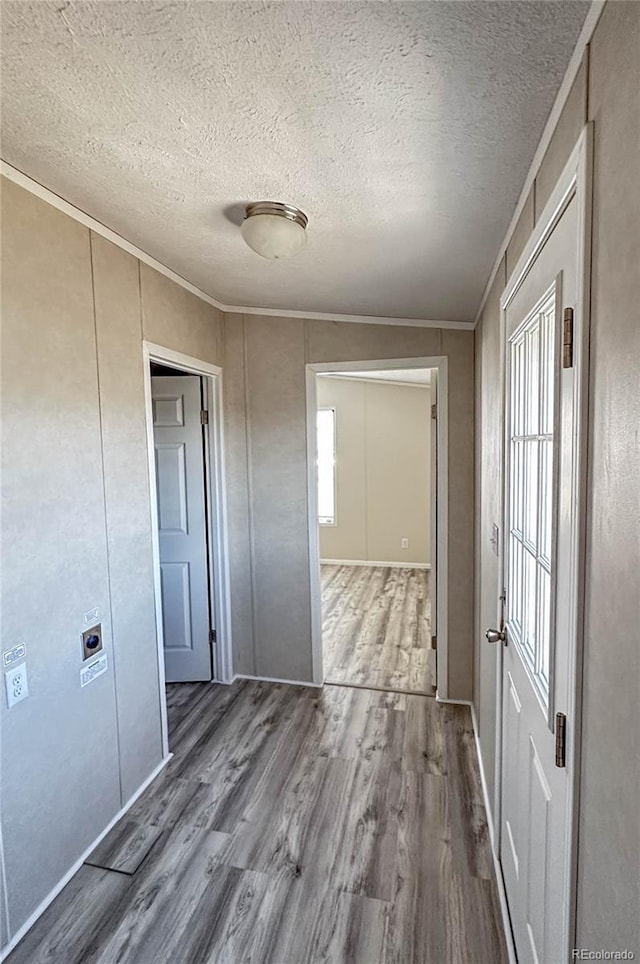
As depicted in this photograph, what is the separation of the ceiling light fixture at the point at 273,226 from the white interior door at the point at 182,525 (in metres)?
1.48

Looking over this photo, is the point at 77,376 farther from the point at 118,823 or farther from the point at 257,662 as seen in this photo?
the point at 257,662

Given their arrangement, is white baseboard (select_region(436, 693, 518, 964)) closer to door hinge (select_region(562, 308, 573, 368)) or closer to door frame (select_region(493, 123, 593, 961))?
door frame (select_region(493, 123, 593, 961))

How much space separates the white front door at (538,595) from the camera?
942 mm

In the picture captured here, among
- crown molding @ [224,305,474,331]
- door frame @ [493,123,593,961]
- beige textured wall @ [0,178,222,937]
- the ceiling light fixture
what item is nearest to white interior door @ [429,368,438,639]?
crown molding @ [224,305,474,331]

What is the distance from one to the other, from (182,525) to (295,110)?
2418 mm

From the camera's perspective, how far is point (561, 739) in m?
0.94

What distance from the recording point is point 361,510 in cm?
608

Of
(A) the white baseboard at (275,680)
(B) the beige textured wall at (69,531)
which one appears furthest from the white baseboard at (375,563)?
(B) the beige textured wall at (69,531)

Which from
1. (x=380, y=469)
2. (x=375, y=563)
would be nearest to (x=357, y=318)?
(x=380, y=469)

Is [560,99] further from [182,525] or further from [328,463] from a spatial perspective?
[328,463]

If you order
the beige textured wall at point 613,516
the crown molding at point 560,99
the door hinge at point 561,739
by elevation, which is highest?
the crown molding at point 560,99

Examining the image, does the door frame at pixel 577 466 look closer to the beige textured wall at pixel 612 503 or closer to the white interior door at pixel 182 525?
the beige textured wall at pixel 612 503

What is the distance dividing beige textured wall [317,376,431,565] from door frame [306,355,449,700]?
3079mm

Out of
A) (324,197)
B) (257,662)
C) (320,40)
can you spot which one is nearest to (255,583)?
(257,662)
